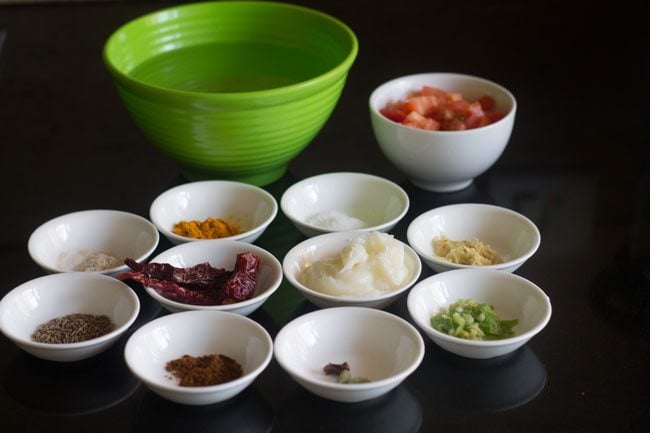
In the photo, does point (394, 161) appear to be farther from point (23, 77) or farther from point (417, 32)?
point (23, 77)

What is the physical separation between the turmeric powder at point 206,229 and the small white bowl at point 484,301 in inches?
16.5

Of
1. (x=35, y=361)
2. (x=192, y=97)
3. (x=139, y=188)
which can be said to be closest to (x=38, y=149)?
(x=139, y=188)

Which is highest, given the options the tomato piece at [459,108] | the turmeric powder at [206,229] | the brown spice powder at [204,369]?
the tomato piece at [459,108]

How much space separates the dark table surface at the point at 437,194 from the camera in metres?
1.52

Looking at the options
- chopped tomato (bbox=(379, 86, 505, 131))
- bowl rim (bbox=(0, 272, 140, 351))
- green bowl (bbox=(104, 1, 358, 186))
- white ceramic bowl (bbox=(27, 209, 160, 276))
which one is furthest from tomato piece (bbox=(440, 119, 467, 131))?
bowl rim (bbox=(0, 272, 140, 351))

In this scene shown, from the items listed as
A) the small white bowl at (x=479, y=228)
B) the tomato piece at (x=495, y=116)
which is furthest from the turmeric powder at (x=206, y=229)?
the tomato piece at (x=495, y=116)

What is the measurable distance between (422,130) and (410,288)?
39cm

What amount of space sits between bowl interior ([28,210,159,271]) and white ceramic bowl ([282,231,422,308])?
0.26 metres

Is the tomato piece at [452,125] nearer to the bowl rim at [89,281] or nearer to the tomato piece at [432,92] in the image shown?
the tomato piece at [432,92]

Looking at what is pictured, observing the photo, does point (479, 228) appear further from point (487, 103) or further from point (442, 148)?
point (487, 103)

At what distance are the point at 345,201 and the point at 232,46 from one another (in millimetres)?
477

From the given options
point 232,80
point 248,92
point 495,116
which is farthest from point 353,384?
point 232,80

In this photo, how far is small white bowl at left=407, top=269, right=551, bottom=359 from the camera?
1565 millimetres

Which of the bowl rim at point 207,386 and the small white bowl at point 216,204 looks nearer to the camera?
the bowl rim at point 207,386
